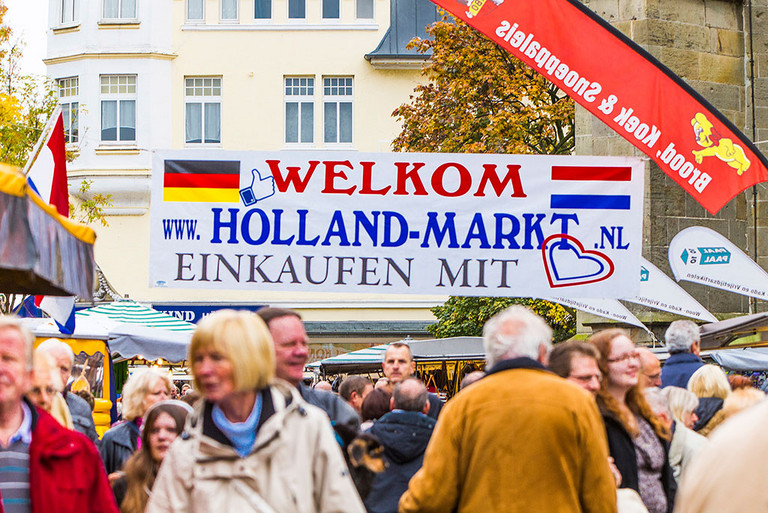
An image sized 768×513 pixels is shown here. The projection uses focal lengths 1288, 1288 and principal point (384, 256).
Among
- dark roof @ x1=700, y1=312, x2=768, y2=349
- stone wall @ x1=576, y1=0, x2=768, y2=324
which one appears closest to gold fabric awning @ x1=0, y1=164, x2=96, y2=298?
dark roof @ x1=700, y1=312, x2=768, y2=349

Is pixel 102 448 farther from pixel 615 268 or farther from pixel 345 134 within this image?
pixel 345 134

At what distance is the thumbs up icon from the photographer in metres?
9.98

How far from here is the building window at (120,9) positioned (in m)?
39.1

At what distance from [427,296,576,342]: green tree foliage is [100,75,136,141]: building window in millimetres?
11217

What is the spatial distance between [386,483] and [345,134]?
32195 millimetres

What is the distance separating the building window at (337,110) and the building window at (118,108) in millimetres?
5761

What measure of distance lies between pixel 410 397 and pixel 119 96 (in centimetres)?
3284

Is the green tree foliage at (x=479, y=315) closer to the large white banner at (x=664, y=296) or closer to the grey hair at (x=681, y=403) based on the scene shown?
the large white banner at (x=664, y=296)

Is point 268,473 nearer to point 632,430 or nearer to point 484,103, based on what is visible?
point 632,430

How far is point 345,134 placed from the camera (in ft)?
128

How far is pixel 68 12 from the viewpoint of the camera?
39719 millimetres

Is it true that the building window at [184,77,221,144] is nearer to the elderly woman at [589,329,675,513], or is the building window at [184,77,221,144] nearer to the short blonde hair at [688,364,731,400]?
the short blonde hair at [688,364,731,400]

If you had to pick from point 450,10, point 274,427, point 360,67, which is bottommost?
point 274,427

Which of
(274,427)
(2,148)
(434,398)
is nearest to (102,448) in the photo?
(434,398)
